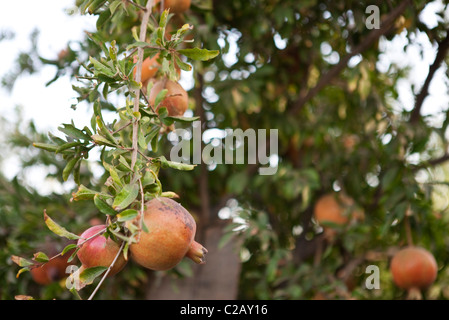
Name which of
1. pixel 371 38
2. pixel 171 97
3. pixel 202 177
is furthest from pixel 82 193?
pixel 371 38

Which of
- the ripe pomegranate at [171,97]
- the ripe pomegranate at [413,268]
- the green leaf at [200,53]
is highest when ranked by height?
the green leaf at [200,53]

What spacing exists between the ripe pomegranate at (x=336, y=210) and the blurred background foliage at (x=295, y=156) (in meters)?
0.05

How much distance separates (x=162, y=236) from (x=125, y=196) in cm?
8

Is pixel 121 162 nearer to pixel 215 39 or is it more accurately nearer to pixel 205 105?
pixel 215 39

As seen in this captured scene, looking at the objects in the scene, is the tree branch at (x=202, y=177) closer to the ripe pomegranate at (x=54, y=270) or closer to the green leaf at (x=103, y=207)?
the ripe pomegranate at (x=54, y=270)

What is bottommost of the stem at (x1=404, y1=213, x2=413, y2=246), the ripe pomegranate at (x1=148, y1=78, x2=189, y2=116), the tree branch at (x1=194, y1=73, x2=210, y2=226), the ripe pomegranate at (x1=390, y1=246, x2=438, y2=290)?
the ripe pomegranate at (x1=390, y1=246, x2=438, y2=290)

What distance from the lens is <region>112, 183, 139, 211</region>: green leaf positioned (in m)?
0.70

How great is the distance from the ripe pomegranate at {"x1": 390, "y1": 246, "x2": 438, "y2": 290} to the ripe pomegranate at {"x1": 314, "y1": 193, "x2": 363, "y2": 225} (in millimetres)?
232

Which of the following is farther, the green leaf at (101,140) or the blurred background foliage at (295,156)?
the blurred background foliage at (295,156)

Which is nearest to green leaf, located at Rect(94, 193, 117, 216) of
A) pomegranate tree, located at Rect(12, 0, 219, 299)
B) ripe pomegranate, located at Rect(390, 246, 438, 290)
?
pomegranate tree, located at Rect(12, 0, 219, 299)

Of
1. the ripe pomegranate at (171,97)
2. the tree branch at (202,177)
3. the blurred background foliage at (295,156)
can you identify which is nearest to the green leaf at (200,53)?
the ripe pomegranate at (171,97)

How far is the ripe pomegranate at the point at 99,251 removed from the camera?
29.3 inches

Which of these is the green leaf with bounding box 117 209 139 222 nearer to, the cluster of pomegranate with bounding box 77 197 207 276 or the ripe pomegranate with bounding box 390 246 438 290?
the cluster of pomegranate with bounding box 77 197 207 276
